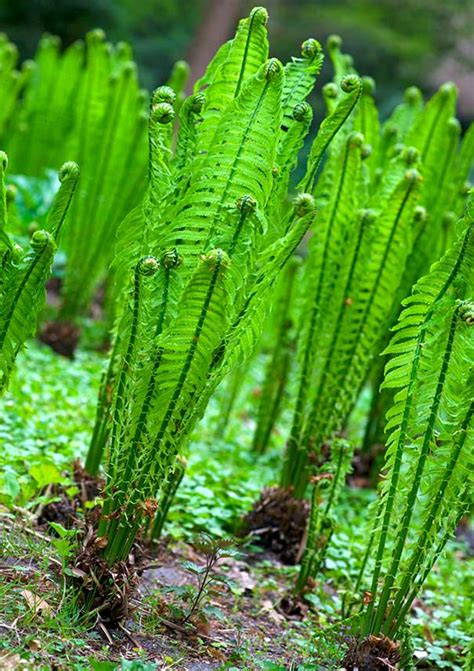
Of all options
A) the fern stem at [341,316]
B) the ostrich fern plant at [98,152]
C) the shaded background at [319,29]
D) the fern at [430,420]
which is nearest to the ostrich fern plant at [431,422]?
the fern at [430,420]

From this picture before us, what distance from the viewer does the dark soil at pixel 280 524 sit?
2697 millimetres

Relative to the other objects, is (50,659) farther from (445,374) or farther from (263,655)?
(445,374)

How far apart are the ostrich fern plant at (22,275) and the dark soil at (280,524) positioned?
45.3 inches

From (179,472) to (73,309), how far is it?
7.48 feet

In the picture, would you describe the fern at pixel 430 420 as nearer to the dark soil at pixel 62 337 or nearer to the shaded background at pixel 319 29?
the dark soil at pixel 62 337

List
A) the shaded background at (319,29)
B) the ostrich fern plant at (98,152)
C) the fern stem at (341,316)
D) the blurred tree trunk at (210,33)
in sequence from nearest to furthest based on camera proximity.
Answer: the fern stem at (341,316)
the ostrich fern plant at (98,152)
the blurred tree trunk at (210,33)
the shaded background at (319,29)

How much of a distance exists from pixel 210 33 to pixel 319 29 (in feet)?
10.4

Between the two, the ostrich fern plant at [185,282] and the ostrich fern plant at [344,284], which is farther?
the ostrich fern plant at [344,284]

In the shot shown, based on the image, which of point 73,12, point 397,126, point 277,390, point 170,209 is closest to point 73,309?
point 277,390

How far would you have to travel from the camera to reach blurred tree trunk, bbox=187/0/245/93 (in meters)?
8.99

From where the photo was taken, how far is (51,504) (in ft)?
7.57

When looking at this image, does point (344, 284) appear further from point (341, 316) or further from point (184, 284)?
point (184, 284)

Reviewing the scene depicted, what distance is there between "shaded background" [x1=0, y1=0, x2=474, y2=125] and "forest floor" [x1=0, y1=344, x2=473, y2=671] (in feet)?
24.0

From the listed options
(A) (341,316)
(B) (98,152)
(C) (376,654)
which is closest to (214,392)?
(A) (341,316)
